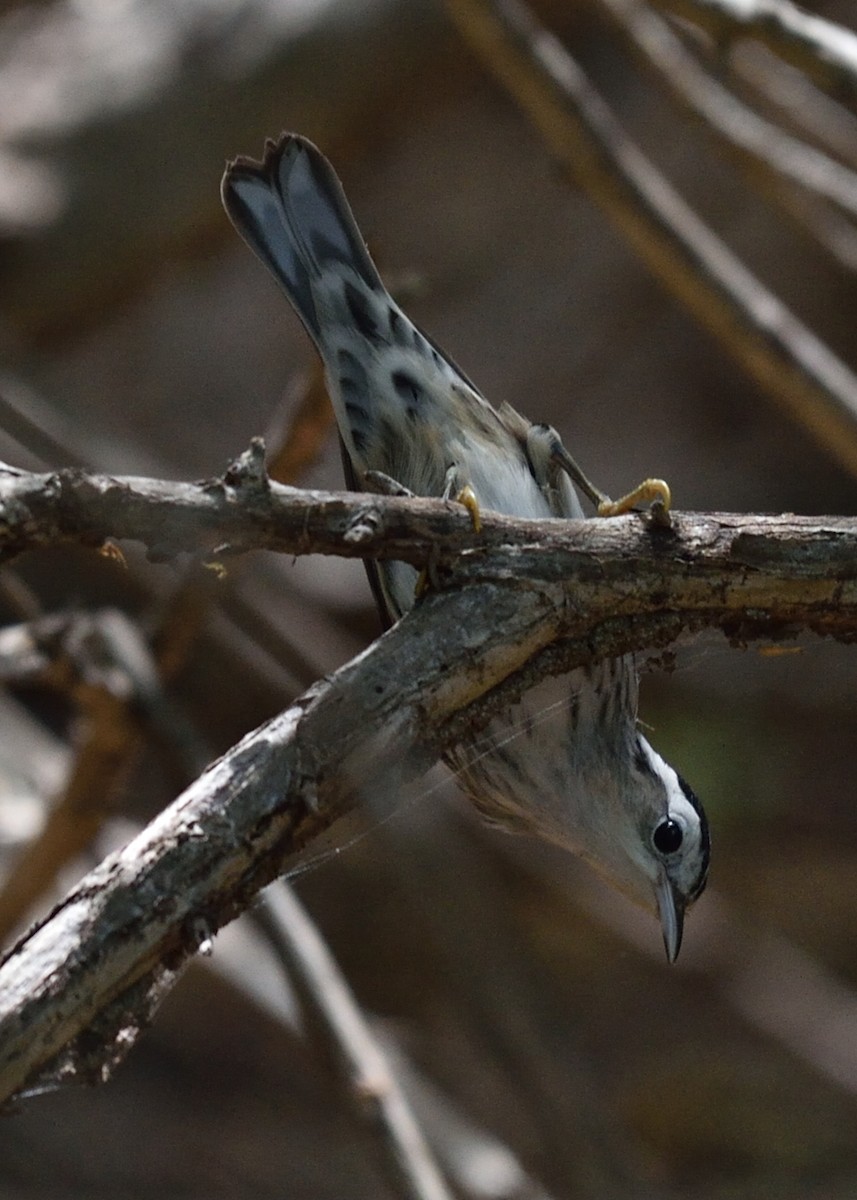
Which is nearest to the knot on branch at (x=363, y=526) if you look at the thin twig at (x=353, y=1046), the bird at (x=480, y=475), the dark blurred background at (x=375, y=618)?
the bird at (x=480, y=475)

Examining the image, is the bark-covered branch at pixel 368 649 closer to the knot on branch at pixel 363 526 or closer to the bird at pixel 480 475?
the knot on branch at pixel 363 526

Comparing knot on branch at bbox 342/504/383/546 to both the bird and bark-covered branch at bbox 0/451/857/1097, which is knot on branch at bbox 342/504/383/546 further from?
the bird

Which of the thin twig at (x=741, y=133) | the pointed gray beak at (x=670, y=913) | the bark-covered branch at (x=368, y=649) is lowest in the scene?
the bark-covered branch at (x=368, y=649)

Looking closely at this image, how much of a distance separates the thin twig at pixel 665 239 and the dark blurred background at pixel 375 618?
3.00 ft

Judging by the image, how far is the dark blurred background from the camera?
4430 millimetres

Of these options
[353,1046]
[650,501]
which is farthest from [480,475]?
[353,1046]

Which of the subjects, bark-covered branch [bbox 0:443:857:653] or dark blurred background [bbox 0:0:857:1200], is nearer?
bark-covered branch [bbox 0:443:857:653]

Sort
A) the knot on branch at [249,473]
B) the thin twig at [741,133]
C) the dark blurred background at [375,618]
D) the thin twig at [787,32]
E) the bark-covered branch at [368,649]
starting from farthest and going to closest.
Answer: the dark blurred background at [375,618], the thin twig at [741,133], the thin twig at [787,32], the knot on branch at [249,473], the bark-covered branch at [368,649]

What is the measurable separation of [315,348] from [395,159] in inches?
201

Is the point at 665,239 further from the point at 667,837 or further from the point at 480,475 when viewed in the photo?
the point at 667,837

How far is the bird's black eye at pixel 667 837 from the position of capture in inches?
96.4

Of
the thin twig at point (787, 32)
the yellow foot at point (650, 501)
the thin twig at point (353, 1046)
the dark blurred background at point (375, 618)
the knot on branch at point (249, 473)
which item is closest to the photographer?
the knot on branch at point (249, 473)

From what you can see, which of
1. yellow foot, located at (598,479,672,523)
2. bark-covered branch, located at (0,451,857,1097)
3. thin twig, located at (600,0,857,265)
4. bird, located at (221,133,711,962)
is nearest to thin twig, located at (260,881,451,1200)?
bird, located at (221,133,711,962)

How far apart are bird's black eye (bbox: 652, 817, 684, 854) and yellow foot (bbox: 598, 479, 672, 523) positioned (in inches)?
22.1
